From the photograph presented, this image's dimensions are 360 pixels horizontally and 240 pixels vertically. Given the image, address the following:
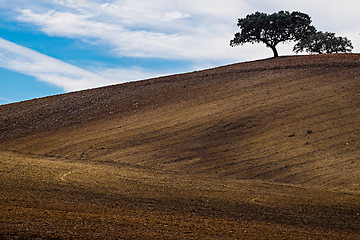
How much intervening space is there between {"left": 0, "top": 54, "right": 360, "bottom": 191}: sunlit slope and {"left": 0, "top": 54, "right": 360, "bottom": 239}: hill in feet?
0.34

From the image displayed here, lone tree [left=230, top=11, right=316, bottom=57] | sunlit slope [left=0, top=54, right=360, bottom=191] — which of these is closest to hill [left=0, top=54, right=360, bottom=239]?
sunlit slope [left=0, top=54, right=360, bottom=191]

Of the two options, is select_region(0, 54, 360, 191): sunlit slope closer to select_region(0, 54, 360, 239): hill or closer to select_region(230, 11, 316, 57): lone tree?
select_region(0, 54, 360, 239): hill

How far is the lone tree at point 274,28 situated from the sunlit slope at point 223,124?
993 cm

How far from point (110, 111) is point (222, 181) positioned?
17296 mm

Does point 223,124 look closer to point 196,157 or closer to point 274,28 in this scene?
point 196,157

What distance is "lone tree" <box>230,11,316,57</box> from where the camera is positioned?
49.1m

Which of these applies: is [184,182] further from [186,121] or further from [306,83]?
[306,83]

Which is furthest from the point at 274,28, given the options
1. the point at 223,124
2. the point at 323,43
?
the point at 223,124

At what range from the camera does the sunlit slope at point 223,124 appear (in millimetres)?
20875

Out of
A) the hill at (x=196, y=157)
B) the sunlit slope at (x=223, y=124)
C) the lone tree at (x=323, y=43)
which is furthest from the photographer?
the lone tree at (x=323, y=43)

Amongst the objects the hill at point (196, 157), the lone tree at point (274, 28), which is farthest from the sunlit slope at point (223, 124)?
the lone tree at point (274, 28)

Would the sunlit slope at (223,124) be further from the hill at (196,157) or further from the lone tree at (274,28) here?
the lone tree at (274,28)

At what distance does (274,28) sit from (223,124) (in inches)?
1070

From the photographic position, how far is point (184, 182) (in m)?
18.1
